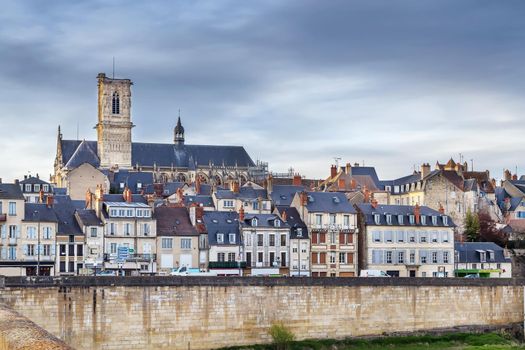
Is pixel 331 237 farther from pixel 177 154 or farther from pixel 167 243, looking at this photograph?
pixel 177 154

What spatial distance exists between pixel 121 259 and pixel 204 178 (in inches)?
2382

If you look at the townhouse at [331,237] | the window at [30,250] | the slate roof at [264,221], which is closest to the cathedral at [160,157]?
the townhouse at [331,237]

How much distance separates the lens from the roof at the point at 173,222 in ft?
209

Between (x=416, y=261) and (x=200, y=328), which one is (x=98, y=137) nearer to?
(x=416, y=261)

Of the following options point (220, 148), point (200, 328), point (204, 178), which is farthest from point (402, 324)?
point (220, 148)

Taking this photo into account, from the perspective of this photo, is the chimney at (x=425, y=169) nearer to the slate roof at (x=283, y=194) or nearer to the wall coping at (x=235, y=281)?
the slate roof at (x=283, y=194)

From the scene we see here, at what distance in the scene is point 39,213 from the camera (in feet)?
199

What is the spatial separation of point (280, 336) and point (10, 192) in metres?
Answer: 21.4

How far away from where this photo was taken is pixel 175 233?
63.7 meters

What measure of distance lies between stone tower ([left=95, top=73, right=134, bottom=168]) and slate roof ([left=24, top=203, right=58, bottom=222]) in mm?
67117

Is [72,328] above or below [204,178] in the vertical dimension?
below

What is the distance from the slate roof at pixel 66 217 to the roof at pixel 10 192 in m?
3.09

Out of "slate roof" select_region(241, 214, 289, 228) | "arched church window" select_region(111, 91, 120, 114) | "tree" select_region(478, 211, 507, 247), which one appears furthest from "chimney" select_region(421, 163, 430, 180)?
"arched church window" select_region(111, 91, 120, 114)

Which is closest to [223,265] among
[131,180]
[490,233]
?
[490,233]
